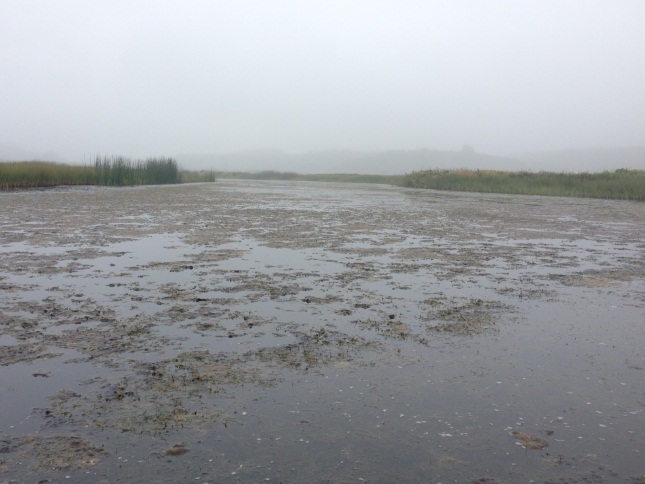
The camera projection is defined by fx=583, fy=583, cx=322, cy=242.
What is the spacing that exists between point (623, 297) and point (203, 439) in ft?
19.2

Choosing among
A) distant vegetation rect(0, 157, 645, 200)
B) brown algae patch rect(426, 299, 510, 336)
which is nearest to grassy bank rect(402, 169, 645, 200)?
distant vegetation rect(0, 157, 645, 200)

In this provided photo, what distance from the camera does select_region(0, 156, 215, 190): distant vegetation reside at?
2639cm

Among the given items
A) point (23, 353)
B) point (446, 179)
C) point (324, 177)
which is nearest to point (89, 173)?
point (446, 179)

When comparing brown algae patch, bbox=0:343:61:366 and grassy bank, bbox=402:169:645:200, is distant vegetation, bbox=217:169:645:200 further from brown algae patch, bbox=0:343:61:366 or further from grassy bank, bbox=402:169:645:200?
brown algae patch, bbox=0:343:61:366

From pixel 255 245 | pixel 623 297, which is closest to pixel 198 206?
pixel 255 245

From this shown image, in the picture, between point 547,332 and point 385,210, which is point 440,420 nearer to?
point 547,332

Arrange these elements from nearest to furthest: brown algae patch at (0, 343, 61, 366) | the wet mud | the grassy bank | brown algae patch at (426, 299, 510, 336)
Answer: the wet mud, brown algae patch at (0, 343, 61, 366), brown algae patch at (426, 299, 510, 336), the grassy bank

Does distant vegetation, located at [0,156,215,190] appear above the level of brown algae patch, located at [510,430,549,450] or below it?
above

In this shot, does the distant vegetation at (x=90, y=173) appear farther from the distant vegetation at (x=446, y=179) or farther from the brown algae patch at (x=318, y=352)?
the brown algae patch at (x=318, y=352)

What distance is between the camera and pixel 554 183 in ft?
113

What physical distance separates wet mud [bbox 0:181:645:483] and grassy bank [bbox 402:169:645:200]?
23927 millimetres

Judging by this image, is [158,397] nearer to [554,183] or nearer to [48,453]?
[48,453]

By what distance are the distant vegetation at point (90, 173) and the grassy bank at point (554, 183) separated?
64.8ft

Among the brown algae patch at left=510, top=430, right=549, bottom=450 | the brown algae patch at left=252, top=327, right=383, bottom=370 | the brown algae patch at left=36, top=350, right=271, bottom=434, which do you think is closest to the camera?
the brown algae patch at left=510, top=430, right=549, bottom=450
